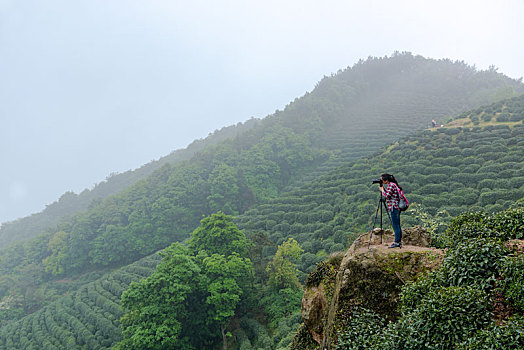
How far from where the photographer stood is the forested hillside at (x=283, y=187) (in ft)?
90.4

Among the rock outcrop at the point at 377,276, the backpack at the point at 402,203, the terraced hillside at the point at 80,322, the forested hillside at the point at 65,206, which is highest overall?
the forested hillside at the point at 65,206

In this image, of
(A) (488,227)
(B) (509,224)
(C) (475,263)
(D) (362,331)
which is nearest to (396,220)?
(C) (475,263)

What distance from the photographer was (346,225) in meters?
24.1

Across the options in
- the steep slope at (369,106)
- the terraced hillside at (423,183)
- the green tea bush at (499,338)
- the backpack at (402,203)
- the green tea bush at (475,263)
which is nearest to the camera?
the green tea bush at (499,338)

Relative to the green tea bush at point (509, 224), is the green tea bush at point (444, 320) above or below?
below

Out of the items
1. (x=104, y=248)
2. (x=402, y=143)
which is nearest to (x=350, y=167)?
(x=402, y=143)

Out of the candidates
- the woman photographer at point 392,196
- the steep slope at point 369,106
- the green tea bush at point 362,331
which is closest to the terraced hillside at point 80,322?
the green tea bush at point 362,331

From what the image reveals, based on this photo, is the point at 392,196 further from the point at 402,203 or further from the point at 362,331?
the point at 362,331

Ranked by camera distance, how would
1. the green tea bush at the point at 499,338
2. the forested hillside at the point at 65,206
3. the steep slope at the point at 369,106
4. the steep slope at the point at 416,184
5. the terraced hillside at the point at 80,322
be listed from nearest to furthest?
the green tea bush at the point at 499,338 → the steep slope at the point at 416,184 → the terraced hillside at the point at 80,322 → the steep slope at the point at 369,106 → the forested hillside at the point at 65,206

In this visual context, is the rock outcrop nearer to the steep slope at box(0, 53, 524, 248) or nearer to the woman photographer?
the woman photographer

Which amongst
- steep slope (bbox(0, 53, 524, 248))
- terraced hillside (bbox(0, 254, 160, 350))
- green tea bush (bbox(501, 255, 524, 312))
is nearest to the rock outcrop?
green tea bush (bbox(501, 255, 524, 312))

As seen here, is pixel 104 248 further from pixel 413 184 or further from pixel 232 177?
pixel 413 184

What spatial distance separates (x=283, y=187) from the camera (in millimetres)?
51312

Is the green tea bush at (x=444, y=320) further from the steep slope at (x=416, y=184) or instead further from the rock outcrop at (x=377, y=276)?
the steep slope at (x=416, y=184)
